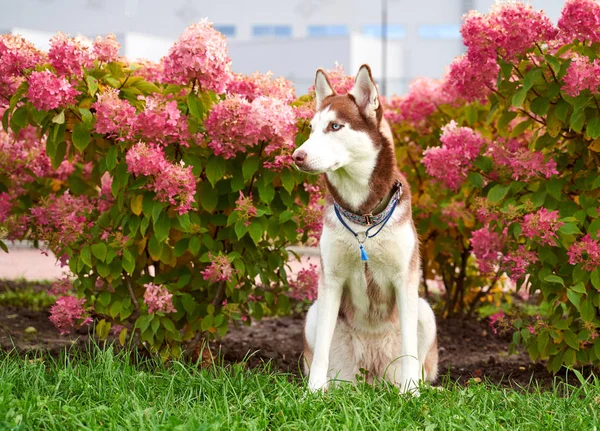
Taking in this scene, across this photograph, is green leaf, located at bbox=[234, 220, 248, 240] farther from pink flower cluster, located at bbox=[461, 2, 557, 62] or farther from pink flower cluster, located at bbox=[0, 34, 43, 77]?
pink flower cluster, located at bbox=[461, 2, 557, 62]

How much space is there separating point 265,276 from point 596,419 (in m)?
2.22

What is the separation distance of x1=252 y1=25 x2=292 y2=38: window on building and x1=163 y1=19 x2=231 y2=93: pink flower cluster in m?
29.4

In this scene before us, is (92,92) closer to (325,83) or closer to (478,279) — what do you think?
(325,83)

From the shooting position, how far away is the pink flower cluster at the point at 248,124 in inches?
174

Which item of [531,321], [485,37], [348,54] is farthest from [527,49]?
[348,54]

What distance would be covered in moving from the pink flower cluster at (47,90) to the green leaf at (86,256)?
86cm

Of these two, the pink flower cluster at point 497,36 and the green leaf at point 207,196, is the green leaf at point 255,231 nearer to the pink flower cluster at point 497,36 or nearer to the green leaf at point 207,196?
the green leaf at point 207,196

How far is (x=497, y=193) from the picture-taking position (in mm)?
4793

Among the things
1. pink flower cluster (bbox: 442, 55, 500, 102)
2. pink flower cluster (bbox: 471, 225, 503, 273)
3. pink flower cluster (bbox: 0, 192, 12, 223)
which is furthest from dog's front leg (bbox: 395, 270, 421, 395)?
pink flower cluster (bbox: 0, 192, 12, 223)

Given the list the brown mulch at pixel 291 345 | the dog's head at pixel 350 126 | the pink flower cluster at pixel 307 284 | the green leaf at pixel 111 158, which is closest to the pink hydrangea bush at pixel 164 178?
the green leaf at pixel 111 158

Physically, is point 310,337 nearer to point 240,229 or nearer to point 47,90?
point 240,229

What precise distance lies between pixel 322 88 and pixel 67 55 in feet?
4.89

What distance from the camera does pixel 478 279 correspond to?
6.89m

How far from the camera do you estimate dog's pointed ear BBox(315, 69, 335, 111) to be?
13.8 ft
